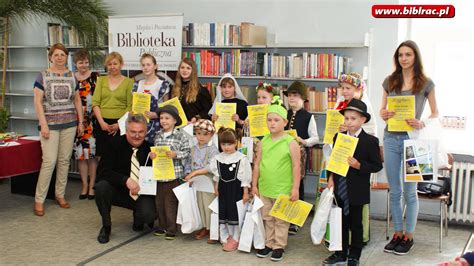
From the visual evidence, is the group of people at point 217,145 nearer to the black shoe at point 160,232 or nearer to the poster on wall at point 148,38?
the black shoe at point 160,232

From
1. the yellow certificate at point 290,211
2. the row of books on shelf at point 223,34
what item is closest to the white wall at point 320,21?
the row of books on shelf at point 223,34

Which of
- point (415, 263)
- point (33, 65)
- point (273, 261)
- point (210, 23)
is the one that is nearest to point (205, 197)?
point (273, 261)

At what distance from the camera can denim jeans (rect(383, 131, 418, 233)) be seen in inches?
160

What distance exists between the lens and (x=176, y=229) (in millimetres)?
4613

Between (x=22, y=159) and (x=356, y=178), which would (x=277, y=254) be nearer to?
(x=356, y=178)

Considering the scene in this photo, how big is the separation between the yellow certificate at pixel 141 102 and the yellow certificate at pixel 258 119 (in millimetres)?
1127

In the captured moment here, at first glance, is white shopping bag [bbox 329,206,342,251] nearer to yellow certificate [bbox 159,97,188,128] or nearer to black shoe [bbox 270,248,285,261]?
black shoe [bbox 270,248,285,261]

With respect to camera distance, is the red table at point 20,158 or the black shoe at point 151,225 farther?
the red table at point 20,158

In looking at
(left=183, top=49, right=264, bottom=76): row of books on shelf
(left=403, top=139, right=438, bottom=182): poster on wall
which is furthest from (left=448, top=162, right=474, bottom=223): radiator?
(left=183, top=49, right=264, bottom=76): row of books on shelf

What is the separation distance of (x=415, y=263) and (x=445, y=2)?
2.69 metres

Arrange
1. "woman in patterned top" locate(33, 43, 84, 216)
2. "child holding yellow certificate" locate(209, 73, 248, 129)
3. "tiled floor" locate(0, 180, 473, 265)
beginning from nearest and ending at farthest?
"tiled floor" locate(0, 180, 473, 265)
"child holding yellow certificate" locate(209, 73, 248, 129)
"woman in patterned top" locate(33, 43, 84, 216)

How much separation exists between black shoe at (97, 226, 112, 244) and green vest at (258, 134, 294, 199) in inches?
58.8

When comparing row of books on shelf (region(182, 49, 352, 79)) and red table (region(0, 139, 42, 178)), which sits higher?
row of books on shelf (region(182, 49, 352, 79))

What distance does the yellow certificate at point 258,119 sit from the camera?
438cm
